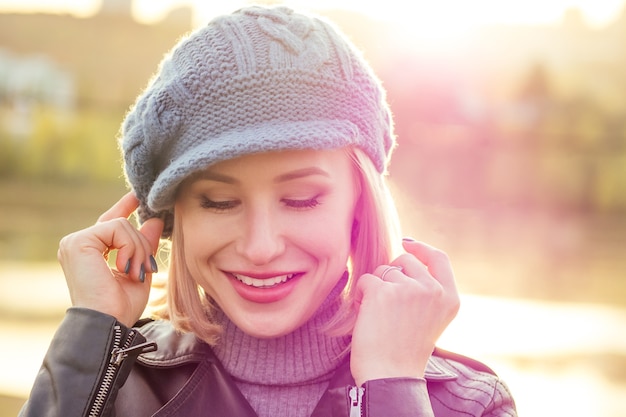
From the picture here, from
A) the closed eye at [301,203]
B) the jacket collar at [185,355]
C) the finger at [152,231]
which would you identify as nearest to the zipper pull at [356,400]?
the jacket collar at [185,355]

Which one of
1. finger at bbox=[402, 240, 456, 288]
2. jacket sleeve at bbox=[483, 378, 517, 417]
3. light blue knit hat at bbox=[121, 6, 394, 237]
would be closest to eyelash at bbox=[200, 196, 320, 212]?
light blue knit hat at bbox=[121, 6, 394, 237]

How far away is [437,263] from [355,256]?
0.75 feet

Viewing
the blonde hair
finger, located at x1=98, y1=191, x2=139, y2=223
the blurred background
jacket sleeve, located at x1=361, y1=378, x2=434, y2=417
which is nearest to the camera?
jacket sleeve, located at x1=361, y1=378, x2=434, y2=417

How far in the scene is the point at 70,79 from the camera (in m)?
31.4

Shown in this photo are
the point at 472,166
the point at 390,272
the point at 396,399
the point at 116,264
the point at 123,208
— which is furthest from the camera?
the point at 472,166

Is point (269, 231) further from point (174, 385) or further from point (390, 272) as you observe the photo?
point (174, 385)

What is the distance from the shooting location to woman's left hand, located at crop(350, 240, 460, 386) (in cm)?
200

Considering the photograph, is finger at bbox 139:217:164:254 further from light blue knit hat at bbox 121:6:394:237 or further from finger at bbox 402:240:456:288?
finger at bbox 402:240:456:288

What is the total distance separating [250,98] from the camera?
199 centimetres

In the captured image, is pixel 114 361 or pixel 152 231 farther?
pixel 152 231

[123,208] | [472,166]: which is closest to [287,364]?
[123,208]

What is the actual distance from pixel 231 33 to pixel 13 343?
4.95 m

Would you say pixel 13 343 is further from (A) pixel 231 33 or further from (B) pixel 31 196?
(B) pixel 31 196

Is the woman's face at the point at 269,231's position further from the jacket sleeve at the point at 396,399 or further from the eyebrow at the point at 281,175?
the jacket sleeve at the point at 396,399
